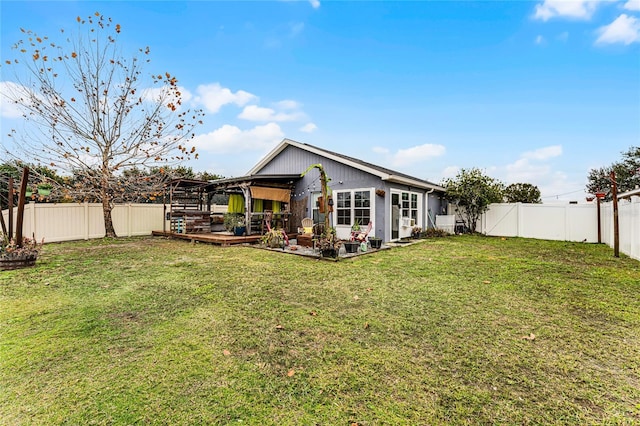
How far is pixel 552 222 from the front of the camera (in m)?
12.5

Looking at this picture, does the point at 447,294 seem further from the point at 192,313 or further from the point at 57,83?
the point at 57,83

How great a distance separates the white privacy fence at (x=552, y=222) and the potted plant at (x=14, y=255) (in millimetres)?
15986

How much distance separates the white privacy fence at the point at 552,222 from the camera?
1088cm

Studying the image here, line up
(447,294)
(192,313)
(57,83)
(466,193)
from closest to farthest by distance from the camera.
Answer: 1. (192,313)
2. (447,294)
3. (57,83)
4. (466,193)


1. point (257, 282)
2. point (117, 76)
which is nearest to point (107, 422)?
point (257, 282)

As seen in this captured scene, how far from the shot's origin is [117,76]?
10.7 m

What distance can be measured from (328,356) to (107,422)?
168cm

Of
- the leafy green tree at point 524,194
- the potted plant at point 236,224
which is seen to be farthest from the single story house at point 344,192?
the leafy green tree at point 524,194

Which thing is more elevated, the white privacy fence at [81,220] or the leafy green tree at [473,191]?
the leafy green tree at [473,191]

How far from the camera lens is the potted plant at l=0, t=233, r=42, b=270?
19.6ft

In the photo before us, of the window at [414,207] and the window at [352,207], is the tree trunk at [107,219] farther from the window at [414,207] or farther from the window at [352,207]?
the window at [414,207]

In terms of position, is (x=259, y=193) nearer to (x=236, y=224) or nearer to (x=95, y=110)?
(x=236, y=224)

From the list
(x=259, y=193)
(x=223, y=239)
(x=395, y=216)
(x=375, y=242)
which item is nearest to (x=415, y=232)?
(x=395, y=216)

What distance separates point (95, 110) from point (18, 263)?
7.42m
